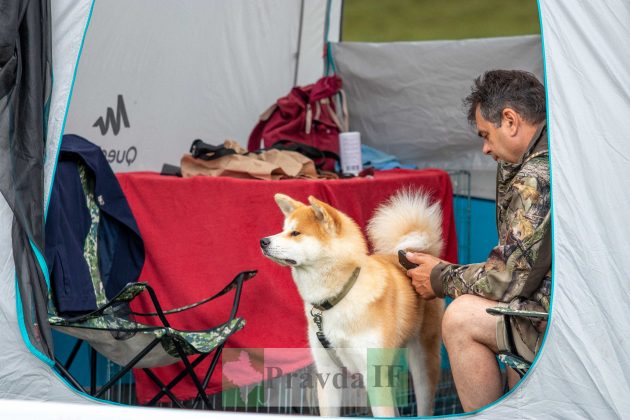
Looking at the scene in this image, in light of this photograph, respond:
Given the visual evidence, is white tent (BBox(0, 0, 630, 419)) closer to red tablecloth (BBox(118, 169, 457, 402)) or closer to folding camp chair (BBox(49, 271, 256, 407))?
folding camp chair (BBox(49, 271, 256, 407))

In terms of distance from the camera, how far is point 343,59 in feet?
15.3

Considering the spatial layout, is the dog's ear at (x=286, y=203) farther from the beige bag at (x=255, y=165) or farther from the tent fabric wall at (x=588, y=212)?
the tent fabric wall at (x=588, y=212)

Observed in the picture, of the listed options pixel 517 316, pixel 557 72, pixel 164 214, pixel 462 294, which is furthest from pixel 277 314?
pixel 557 72

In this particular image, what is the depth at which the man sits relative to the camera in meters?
2.33

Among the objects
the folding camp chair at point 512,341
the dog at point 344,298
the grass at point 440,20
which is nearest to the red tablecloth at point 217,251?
the dog at point 344,298

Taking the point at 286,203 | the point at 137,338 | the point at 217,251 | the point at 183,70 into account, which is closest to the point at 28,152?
the point at 137,338

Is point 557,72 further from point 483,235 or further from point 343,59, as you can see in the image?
point 343,59

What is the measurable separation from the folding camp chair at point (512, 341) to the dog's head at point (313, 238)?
63cm

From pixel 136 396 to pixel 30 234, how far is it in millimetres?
1188

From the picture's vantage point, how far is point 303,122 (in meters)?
4.14

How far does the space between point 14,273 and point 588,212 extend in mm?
1576

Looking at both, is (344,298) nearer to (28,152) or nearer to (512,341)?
(512,341)

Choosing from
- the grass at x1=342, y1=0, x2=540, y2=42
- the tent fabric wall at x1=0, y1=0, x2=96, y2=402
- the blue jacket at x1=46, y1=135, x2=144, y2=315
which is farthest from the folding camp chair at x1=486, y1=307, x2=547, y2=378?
the grass at x1=342, y1=0, x2=540, y2=42

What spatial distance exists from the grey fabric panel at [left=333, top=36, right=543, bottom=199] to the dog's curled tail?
140cm
